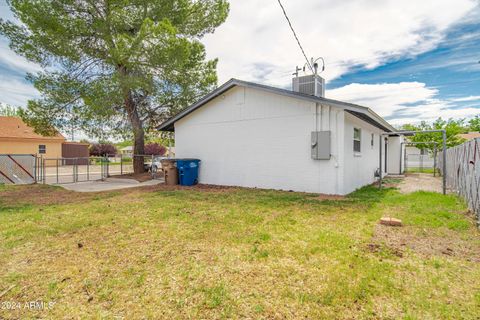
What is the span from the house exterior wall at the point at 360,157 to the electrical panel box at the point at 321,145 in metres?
0.68

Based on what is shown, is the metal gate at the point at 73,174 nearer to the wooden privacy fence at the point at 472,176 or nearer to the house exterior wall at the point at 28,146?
the house exterior wall at the point at 28,146

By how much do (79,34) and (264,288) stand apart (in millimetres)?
13151

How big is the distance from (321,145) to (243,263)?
580 centimetres

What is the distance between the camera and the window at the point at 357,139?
31.4 feet

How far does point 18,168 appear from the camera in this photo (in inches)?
467

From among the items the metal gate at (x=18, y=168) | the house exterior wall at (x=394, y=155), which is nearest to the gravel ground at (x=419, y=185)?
the house exterior wall at (x=394, y=155)

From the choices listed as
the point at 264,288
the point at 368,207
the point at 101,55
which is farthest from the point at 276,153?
the point at 101,55

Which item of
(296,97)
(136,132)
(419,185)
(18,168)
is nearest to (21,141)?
(18,168)

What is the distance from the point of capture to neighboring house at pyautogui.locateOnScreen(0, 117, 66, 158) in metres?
23.3

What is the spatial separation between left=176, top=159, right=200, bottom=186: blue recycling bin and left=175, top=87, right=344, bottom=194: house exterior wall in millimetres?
482

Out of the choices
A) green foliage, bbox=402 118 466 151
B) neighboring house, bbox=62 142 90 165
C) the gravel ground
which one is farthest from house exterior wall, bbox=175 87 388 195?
neighboring house, bbox=62 142 90 165

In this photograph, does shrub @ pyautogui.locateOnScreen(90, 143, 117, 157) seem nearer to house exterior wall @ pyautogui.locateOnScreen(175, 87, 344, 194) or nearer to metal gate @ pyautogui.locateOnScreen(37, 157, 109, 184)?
metal gate @ pyautogui.locateOnScreen(37, 157, 109, 184)

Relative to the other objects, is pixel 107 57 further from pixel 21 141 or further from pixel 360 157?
pixel 21 141

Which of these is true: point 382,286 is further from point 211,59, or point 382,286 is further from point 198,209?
point 211,59
